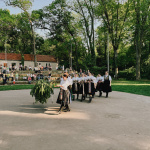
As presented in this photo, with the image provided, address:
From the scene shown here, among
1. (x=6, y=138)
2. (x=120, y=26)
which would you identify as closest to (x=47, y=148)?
(x=6, y=138)

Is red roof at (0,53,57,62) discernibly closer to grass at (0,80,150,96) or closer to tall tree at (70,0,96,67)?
tall tree at (70,0,96,67)

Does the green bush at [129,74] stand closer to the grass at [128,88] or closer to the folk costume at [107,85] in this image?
the grass at [128,88]

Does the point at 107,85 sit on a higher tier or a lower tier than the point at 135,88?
higher

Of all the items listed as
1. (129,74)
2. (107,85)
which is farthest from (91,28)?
(107,85)

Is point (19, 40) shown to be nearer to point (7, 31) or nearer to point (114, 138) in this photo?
point (7, 31)

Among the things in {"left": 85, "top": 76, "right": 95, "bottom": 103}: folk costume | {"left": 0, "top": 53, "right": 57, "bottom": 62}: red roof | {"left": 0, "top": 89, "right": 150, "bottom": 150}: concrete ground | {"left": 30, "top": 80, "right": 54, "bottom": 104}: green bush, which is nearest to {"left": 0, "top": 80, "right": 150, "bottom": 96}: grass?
{"left": 85, "top": 76, "right": 95, "bottom": 103}: folk costume

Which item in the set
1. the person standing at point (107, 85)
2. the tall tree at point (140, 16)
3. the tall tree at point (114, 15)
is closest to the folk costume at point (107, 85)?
the person standing at point (107, 85)

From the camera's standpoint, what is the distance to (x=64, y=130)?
5.89m

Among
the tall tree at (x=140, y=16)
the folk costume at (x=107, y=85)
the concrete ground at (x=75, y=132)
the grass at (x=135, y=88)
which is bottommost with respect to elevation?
the concrete ground at (x=75, y=132)

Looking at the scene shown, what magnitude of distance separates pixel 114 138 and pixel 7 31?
131 ft

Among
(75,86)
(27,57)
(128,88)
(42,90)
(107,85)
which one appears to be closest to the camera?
(42,90)

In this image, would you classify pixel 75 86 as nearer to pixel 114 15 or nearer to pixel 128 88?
pixel 128 88

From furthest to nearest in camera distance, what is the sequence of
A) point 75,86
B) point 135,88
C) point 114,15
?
point 114,15
point 135,88
point 75,86

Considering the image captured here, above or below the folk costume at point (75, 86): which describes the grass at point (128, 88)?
below
